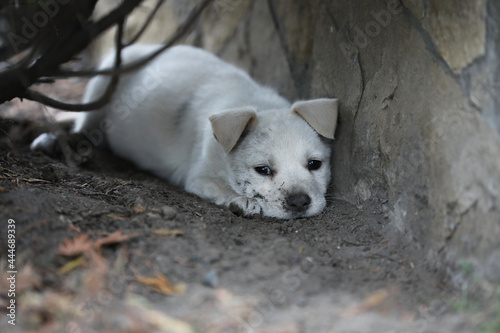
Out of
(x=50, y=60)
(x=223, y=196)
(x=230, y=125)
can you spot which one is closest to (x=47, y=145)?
(x=50, y=60)

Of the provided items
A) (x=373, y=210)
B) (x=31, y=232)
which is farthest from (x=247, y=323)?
(x=373, y=210)

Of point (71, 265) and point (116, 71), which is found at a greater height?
point (116, 71)

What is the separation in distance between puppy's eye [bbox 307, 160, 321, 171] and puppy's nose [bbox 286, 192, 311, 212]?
385mm

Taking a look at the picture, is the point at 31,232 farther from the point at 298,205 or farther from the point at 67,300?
the point at 298,205

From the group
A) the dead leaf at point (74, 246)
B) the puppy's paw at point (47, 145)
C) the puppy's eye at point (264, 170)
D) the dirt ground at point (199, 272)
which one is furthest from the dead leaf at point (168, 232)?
the puppy's paw at point (47, 145)

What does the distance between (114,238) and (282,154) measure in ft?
5.49

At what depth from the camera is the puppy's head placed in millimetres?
3902

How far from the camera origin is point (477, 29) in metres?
2.59

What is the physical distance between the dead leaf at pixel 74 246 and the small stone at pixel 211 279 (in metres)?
0.64

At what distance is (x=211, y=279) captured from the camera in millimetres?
2605

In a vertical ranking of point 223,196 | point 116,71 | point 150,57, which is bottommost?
point 223,196

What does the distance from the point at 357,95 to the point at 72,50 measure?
2306 millimetres

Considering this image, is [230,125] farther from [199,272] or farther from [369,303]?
[369,303]

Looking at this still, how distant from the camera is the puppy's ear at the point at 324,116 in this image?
4.06 meters
